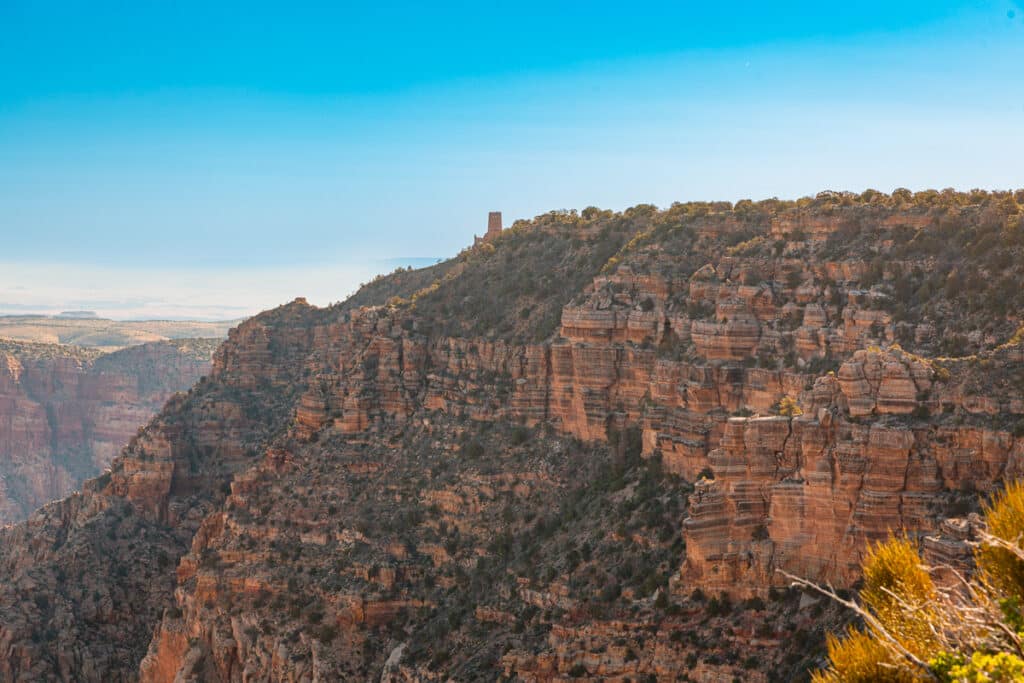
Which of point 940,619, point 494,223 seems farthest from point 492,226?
point 940,619

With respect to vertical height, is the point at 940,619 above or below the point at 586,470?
above

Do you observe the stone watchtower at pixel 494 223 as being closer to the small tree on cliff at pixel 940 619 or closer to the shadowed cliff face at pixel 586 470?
the shadowed cliff face at pixel 586 470

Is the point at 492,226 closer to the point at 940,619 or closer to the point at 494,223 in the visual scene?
the point at 494,223

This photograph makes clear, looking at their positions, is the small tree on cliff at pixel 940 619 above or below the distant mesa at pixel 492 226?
below

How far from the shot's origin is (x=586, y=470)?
2776 inches

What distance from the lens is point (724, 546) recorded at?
52.4 meters

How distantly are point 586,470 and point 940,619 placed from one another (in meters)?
40.6

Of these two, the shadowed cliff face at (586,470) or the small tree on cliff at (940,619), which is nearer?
the small tree on cliff at (940,619)

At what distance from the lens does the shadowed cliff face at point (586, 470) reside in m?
49.5

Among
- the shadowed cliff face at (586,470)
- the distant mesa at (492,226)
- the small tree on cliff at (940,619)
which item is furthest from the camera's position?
the distant mesa at (492,226)

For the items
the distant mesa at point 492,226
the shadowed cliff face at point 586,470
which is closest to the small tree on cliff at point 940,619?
the shadowed cliff face at point 586,470

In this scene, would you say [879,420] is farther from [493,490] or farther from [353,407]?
[353,407]

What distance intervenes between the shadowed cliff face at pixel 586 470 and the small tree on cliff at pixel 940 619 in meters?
15.2

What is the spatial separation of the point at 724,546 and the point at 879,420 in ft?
23.7
